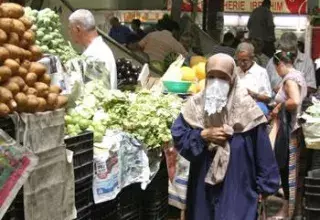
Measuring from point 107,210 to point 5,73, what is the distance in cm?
170

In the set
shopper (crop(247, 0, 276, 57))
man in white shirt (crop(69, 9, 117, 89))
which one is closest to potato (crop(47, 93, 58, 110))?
man in white shirt (crop(69, 9, 117, 89))

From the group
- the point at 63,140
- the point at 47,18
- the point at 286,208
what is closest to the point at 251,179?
the point at 63,140

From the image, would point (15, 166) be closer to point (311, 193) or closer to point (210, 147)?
point (210, 147)

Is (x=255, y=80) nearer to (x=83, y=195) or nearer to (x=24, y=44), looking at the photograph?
(x=83, y=195)

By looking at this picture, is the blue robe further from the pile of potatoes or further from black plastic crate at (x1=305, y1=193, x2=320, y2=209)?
the pile of potatoes

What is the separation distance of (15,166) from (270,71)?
6648mm

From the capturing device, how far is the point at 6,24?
162 inches

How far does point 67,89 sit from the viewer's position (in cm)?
492

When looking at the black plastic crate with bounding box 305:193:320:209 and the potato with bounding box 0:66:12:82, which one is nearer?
the potato with bounding box 0:66:12:82

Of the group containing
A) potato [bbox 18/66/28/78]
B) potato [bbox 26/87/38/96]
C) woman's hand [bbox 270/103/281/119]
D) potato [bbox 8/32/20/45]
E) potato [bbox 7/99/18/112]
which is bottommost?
woman's hand [bbox 270/103/281/119]

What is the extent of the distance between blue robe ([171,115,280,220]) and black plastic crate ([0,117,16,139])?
48.7 inches

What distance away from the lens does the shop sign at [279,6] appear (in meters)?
24.1

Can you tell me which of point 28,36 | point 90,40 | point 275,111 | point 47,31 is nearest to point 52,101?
point 28,36

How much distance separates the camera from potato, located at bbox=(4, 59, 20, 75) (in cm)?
397
